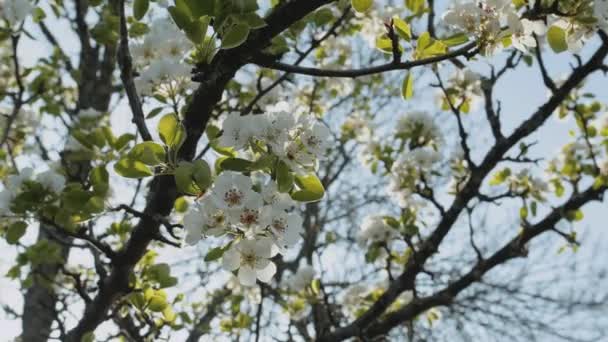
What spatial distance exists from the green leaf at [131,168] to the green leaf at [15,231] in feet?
1.82

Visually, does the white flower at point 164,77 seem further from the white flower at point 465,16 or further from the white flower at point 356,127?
the white flower at point 356,127

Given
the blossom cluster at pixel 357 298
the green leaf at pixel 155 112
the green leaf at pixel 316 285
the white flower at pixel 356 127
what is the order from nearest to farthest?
the green leaf at pixel 155 112 → the green leaf at pixel 316 285 → the blossom cluster at pixel 357 298 → the white flower at pixel 356 127

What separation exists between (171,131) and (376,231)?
1.83 meters

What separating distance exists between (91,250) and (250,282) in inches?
50.9

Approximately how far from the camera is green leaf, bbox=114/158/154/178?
1094 mm

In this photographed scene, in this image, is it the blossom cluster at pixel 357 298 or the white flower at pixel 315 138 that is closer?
the white flower at pixel 315 138

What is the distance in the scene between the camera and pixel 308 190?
3.58 ft

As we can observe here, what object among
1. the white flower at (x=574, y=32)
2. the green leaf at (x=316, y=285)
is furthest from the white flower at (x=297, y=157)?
the green leaf at (x=316, y=285)

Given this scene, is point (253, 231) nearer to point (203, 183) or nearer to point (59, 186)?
point (203, 183)

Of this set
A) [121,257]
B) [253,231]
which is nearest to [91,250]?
[121,257]

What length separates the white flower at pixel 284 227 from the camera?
3.54ft

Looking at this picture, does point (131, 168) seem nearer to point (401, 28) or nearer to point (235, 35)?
point (235, 35)

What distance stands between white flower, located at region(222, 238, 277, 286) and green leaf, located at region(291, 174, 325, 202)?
0.32 ft

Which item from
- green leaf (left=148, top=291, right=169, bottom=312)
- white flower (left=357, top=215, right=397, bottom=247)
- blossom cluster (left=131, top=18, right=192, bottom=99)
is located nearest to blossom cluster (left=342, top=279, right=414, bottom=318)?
white flower (left=357, top=215, right=397, bottom=247)
